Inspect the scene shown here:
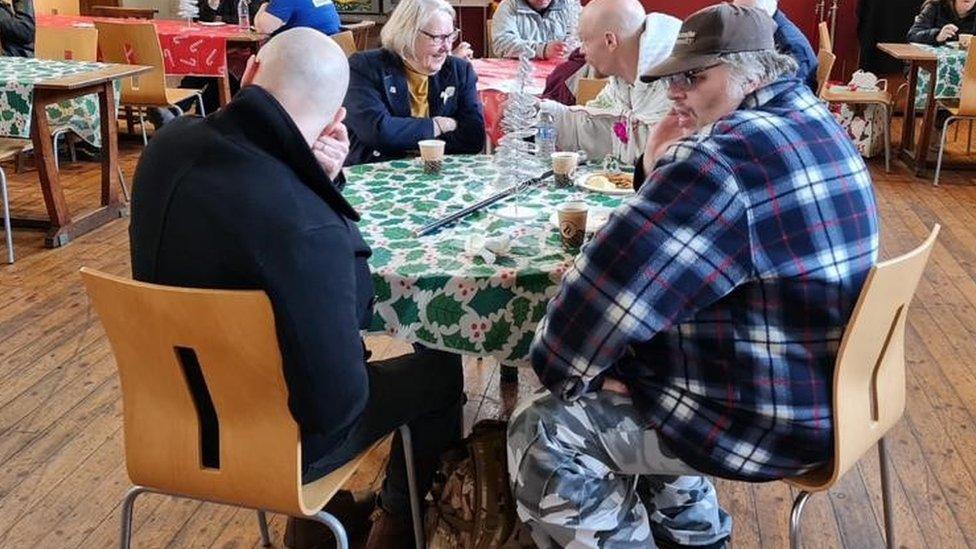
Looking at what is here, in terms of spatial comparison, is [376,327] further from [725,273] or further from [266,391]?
[725,273]

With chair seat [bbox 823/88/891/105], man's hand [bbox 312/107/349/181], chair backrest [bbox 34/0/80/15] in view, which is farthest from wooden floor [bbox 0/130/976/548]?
chair backrest [bbox 34/0/80/15]

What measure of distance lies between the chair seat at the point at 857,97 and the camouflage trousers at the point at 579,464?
14.1ft

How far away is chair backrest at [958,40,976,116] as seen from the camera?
4952mm

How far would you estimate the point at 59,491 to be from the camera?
238 centimetres

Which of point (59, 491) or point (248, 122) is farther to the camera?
point (59, 491)

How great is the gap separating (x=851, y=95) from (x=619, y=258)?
15.1ft

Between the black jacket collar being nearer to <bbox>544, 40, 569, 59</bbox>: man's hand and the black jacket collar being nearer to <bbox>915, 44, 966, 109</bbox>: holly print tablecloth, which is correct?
<bbox>544, 40, 569, 59</bbox>: man's hand

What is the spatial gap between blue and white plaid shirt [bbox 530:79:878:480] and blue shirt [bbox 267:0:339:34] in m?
3.70

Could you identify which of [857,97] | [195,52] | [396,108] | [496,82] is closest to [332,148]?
[396,108]

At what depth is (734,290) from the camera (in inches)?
59.0

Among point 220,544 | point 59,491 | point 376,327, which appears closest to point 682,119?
point 376,327

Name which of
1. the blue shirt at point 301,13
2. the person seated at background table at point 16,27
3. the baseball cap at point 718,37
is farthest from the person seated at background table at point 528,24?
the baseball cap at point 718,37

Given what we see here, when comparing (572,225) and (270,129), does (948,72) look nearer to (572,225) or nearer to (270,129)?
(572,225)

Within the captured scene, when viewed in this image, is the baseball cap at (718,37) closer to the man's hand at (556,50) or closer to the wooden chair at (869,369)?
the wooden chair at (869,369)
